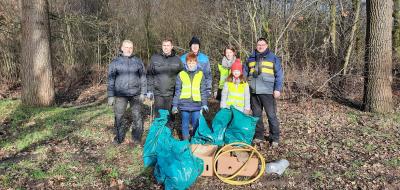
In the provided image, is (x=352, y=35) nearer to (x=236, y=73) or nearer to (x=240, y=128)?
(x=236, y=73)

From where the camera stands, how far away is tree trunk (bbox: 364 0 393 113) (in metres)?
7.74

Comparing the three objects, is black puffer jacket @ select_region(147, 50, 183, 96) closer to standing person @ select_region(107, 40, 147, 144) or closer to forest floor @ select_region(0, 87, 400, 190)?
standing person @ select_region(107, 40, 147, 144)

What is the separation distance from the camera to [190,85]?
5613mm

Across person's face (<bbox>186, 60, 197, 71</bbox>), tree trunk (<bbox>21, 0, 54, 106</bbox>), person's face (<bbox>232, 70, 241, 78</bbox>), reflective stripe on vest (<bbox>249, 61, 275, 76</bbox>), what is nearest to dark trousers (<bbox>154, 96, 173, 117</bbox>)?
person's face (<bbox>186, 60, 197, 71</bbox>)

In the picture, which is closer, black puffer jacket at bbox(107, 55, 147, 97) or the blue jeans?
black puffer jacket at bbox(107, 55, 147, 97)

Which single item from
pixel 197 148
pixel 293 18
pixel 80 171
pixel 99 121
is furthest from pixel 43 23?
pixel 293 18

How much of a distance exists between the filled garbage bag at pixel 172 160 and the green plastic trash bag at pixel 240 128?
32.3 inches

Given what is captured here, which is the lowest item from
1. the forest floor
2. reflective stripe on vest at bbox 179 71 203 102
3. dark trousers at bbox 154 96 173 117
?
the forest floor

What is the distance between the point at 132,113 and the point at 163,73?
853mm

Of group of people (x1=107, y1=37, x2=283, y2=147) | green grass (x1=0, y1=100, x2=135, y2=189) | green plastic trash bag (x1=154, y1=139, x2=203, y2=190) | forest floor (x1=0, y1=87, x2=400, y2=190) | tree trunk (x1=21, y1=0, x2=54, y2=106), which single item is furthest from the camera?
tree trunk (x1=21, y1=0, x2=54, y2=106)

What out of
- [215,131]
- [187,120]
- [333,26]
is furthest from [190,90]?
[333,26]

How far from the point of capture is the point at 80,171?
4.99m

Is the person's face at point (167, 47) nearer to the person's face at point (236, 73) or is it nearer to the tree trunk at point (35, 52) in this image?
the person's face at point (236, 73)

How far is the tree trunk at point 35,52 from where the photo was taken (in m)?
8.47
